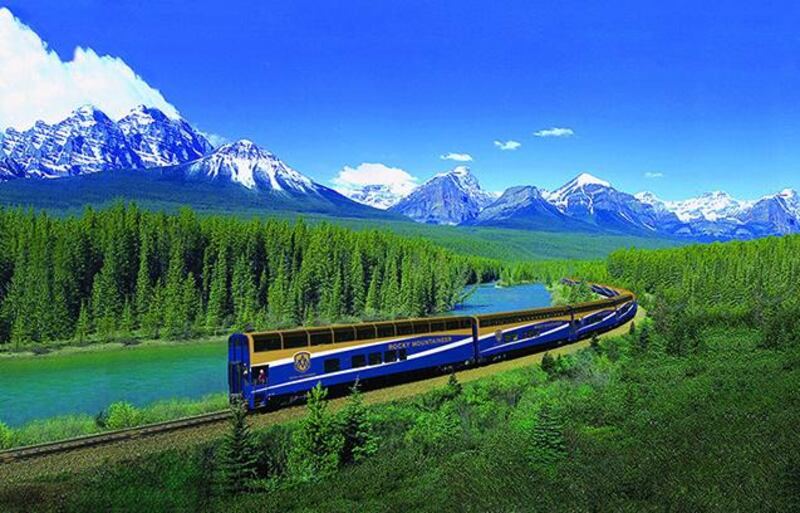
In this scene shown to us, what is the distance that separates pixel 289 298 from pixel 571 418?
66770 mm

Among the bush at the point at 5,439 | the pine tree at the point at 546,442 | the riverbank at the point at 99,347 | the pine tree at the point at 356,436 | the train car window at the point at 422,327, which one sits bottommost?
the riverbank at the point at 99,347

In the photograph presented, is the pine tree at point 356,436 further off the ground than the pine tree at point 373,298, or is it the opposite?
the pine tree at point 356,436

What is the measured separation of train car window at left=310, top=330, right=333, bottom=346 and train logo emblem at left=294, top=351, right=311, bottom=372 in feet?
2.46

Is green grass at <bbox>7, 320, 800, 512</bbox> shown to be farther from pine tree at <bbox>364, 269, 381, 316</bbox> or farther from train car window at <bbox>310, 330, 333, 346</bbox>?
pine tree at <bbox>364, 269, 381, 316</bbox>

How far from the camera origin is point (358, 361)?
32.3 metres

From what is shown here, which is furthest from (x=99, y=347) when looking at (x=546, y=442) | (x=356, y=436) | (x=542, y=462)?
(x=542, y=462)

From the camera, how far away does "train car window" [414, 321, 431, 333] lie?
36322mm

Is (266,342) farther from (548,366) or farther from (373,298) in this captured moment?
(373,298)

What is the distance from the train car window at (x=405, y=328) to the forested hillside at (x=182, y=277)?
49.7m

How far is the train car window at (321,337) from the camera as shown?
98.5 ft

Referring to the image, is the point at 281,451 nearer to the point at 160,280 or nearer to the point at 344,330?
the point at 344,330

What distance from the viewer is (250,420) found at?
2722 cm

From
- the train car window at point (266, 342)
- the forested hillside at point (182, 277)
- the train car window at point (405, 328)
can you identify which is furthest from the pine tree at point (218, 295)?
the train car window at point (266, 342)

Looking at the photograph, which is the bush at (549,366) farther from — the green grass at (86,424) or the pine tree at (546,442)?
the green grass at (86,424)
